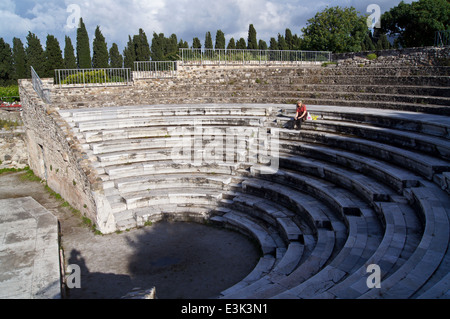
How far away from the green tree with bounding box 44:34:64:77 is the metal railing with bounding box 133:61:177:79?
59.1 ft

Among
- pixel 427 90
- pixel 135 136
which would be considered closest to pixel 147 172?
→ pixel 135 136

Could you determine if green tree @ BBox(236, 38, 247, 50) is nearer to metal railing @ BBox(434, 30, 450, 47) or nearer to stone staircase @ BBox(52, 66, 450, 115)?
metal railing @ BBox(434, 30, 450, 47)

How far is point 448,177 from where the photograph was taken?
5.76 m

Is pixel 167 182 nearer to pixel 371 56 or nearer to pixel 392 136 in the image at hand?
pixel 392 136

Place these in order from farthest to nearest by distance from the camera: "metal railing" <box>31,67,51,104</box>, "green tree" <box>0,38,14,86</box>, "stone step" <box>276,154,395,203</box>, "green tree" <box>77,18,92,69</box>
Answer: "green tree" <box>0,38,14,86</box> → "green tree" <box>77,18,92,69</box> → "metal railing" <box>31,67,51,104</box> → "stone step" <box>276,154,395,203</box>

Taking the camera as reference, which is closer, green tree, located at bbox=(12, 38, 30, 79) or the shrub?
the shrub

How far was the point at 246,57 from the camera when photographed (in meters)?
19.1

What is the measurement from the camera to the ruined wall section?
8.59m

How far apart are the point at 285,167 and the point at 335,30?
21380 mm

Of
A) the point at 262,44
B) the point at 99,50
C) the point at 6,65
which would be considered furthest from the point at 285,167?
the point at 262,44

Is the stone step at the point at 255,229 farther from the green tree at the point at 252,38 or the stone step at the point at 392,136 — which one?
the green tree at the point at 252,38

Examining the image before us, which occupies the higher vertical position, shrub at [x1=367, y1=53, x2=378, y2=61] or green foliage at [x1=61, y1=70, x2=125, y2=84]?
shrub at [x1=367, y1=53, x2=378, y2=61]

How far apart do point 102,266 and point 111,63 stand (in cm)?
3450

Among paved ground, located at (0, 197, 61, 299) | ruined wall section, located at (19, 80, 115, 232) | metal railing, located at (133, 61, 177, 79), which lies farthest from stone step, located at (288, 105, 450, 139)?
paved ground, located at (0, 197, 61, 299)
